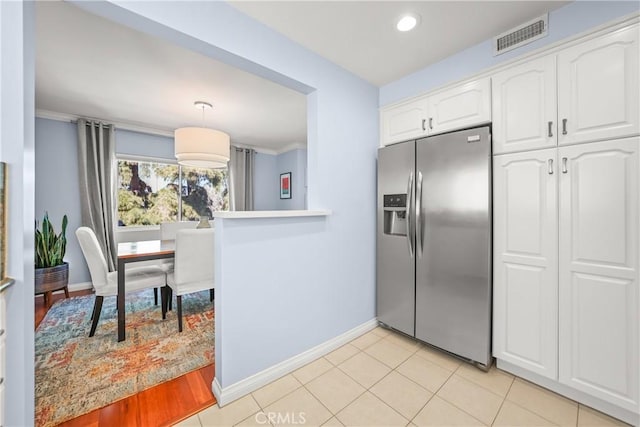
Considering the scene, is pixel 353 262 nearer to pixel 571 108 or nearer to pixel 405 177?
pixel 405 177

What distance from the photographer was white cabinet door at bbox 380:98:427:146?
7.07ft

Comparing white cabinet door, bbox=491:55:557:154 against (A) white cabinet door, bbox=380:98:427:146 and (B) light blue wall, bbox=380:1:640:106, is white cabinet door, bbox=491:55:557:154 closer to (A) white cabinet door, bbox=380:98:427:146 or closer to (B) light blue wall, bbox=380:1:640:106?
(B) light blue wall, bbox=380:1:640:106

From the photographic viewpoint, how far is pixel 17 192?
3.18 ft

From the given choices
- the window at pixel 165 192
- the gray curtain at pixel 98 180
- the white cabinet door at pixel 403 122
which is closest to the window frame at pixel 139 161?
the window at pixel 165 192

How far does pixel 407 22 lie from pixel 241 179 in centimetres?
397

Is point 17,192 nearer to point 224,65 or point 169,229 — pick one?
point 224,65

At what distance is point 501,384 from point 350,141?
207 centimetres

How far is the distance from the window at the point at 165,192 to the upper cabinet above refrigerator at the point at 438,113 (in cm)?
354

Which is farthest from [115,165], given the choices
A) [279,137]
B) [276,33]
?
[276,33]

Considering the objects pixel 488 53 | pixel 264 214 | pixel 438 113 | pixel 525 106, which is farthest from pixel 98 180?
pixel 525 106

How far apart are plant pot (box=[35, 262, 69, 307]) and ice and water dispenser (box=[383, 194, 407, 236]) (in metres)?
3.80

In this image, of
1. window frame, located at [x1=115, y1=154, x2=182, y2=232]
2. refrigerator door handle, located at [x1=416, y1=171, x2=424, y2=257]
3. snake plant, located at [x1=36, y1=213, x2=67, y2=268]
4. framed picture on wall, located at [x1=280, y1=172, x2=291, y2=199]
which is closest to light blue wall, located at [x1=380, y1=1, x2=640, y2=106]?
refrigerator door handle, located at [x1=416, y1=171, x2=424, y2=257]

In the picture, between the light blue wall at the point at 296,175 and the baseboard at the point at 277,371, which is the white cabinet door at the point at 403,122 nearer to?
the baseboard at the point at 277,371

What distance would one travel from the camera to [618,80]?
1337mm
